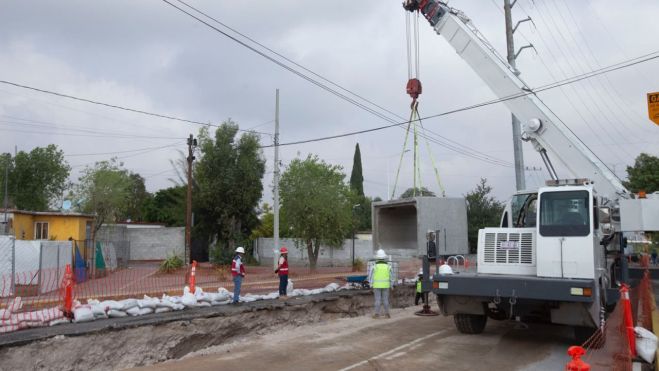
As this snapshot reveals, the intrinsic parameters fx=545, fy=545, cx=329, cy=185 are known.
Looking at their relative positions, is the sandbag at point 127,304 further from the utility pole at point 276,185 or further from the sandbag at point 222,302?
the utility pole at point 276,185

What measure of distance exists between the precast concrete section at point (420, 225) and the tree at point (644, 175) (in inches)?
966

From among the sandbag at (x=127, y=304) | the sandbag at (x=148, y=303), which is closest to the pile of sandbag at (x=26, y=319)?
the sandbag at (x=127, y=304)

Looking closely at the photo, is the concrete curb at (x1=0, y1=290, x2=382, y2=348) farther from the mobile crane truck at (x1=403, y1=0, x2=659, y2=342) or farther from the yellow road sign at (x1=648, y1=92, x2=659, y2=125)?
the yellow road sign at (x1=648, y1=92, x2=659, y2=125)

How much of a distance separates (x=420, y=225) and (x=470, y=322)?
280 cm

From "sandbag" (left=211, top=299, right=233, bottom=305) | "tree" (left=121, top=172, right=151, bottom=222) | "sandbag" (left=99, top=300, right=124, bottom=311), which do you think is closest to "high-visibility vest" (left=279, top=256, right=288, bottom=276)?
"sandbag" (left=211, top=299, right=233, bottom=305)

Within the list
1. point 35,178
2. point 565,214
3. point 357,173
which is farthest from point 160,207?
point 565,214

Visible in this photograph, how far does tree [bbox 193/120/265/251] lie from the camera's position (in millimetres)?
32312

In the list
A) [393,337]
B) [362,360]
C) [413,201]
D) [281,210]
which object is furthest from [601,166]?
[281,210]

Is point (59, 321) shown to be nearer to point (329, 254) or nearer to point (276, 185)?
point (276, 185)

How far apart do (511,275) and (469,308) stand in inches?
41.9

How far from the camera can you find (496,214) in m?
34.8

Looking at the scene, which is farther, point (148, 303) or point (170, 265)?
point (170, 265)

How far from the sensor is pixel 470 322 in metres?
10.9

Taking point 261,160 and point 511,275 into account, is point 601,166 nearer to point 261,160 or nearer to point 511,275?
point 511,275
